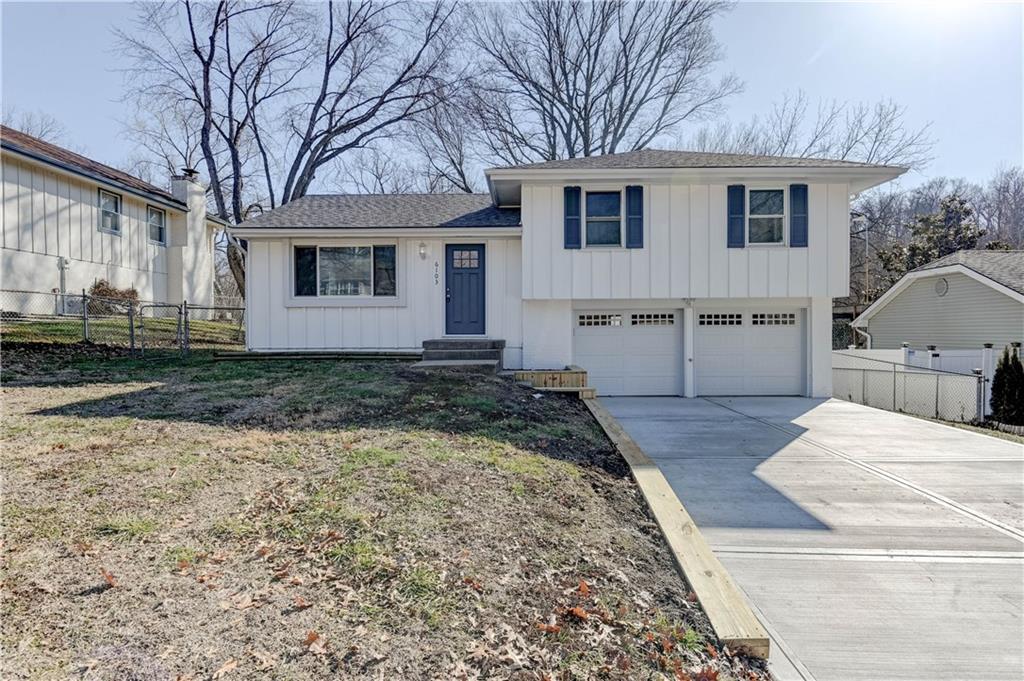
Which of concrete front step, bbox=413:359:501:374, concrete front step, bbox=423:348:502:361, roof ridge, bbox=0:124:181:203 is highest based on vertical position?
roof ridge, bbox=0:124:181:203

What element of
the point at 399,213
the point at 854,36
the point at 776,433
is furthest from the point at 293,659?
the point at 854,36

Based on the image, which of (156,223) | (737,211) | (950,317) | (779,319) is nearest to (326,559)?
(737,211)

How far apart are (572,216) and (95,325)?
10263 mm

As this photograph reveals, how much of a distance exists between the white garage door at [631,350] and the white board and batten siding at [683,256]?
0.78 m

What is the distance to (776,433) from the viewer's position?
286 inches

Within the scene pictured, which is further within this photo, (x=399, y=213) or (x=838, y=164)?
(x=399, y=213)

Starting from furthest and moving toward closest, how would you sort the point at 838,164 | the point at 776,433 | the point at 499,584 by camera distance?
1. the point at 838,164
2. the point at 776,433
3. the point at 499,584

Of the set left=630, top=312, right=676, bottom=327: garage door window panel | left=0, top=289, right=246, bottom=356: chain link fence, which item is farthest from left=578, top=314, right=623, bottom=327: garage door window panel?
left=0, top=289, right=246, bottom=356: chain link fence

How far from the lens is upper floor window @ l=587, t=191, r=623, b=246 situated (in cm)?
1012

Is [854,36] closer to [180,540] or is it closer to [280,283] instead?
[280,283]

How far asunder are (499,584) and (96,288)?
50.0ft

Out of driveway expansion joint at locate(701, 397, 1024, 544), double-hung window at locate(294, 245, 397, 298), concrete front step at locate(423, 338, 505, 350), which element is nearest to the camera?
driveway expansion joint at locate(701, 397, 1024, 544)

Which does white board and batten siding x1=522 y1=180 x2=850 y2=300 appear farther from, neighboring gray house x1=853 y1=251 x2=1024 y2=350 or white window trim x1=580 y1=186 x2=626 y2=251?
neighboring gray house x1=853 y1=251 x2=1024 y2=350

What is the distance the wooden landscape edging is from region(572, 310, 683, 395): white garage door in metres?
5.97
